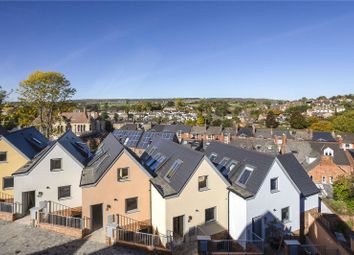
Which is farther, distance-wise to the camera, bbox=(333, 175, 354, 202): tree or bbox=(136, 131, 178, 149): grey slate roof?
bbox=(136, 131, 178, 149): grey slate roof

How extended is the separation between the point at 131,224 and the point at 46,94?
33721 mm

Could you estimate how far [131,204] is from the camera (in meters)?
19.0

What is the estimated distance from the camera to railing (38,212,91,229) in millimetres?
16125

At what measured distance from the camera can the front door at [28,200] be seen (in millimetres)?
18966

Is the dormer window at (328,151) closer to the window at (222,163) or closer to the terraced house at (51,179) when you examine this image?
the window at (222,163)

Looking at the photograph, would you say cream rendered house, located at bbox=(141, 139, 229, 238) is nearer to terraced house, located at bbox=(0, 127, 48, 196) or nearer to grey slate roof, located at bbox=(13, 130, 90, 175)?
grey slate roof, located at bbox=(13, 130, 90, 175)

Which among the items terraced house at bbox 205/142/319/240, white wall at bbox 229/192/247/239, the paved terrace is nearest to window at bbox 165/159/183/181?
terraced house at bbox 205/142/319/240

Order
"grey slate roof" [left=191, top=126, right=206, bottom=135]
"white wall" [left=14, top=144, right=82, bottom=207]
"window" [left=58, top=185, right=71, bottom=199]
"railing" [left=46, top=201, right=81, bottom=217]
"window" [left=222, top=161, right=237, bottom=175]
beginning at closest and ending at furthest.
Result: 1. "white wall" [left=14, top=144, right=82, bottom=207]
2. "railing" [left=46, top=201, right=81, bottom=217]
3. "window" [left=58, top=185, right=71, bottom=199]
4. "window" [left=222, top=161, right=237, bottom=175]
5. "grey slate roof" [left=191, top=126, right=206, bottom=135]

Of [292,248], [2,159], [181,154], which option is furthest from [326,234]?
[2,159]

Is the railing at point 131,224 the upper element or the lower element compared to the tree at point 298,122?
lower

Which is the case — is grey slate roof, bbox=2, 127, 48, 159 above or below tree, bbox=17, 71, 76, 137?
below

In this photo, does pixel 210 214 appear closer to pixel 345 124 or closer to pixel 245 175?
pixel 245 175

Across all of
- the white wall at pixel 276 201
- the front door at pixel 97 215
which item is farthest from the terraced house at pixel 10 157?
the white wall at pixel 276 201

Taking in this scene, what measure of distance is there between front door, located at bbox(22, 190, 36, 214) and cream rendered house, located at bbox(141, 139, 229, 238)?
32.1ft
